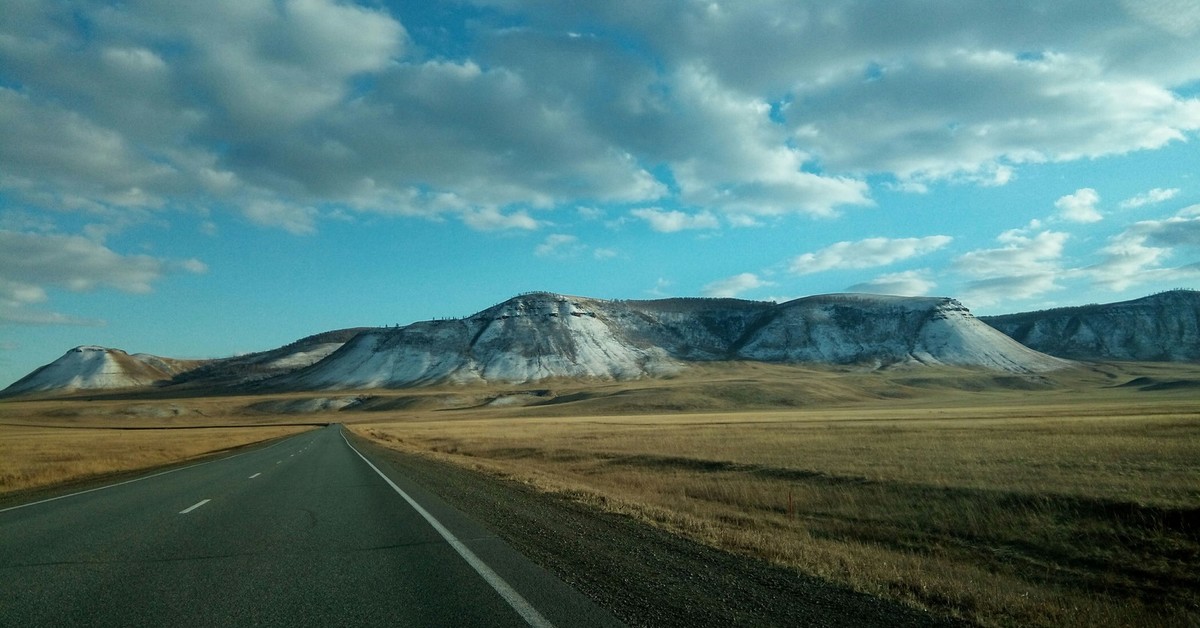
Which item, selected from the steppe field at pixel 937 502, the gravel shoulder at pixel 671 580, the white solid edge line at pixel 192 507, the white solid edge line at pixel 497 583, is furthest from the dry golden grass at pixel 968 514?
the white solid edge line at pixel 192 507

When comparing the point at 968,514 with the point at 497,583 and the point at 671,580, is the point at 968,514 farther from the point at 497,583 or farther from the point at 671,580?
the point at 497,583

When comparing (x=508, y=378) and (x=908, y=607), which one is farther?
(x=508, y=378)

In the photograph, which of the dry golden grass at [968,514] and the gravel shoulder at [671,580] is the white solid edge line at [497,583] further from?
the dry golden grass at [968,514]

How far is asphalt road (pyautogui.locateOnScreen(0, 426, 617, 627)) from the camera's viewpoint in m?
6.62

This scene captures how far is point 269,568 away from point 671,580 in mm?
4941

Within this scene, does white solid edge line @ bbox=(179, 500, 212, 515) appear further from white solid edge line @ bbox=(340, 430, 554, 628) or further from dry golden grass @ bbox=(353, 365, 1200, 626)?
dry golden grass @ bbox=(353, 365, 1200, 626)

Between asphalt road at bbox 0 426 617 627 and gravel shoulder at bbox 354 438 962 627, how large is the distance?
417 millimetres

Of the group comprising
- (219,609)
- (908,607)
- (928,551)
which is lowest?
(928,551)

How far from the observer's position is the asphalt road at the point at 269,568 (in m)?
6.62

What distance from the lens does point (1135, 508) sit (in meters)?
12.8

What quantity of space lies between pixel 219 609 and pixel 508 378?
7467 inches

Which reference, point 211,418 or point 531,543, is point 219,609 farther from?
point 211,418

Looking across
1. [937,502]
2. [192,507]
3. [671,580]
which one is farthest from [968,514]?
[192,507]

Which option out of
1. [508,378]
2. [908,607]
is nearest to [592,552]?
[908,607]
